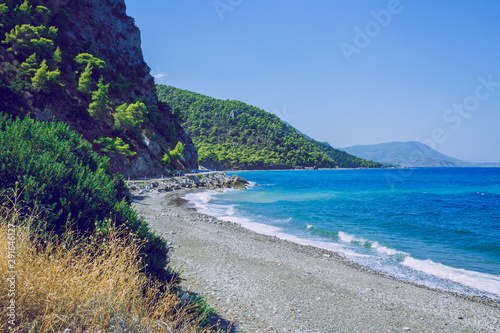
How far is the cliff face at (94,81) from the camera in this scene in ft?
122

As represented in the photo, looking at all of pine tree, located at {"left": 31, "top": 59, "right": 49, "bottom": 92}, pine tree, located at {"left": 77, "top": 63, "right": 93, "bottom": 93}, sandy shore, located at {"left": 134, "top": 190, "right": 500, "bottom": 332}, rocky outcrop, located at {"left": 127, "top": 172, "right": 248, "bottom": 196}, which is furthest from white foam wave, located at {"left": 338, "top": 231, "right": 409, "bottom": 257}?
pine tree, located at {"left": 77, "top": 63, "right": 93, "bottom": 93}

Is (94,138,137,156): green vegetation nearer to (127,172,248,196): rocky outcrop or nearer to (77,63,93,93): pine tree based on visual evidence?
(127,172,248,196): rocky outcrop

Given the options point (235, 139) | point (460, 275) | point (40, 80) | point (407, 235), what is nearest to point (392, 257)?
point (460, 275)

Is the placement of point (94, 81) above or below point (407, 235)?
above

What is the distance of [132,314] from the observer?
12.6 feet

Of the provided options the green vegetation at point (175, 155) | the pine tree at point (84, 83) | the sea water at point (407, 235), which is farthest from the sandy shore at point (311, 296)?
the green vegetation at point (175, 155)

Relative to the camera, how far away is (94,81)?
5147 cm

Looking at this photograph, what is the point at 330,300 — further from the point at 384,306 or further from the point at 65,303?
the point at 65,303

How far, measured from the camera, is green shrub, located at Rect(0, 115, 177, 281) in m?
5.55

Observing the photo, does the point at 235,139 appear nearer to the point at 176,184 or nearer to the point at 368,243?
the point at 176,184

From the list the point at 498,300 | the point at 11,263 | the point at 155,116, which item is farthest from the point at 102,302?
the point at 155,116

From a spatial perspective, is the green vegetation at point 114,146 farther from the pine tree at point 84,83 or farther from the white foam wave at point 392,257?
the white foam wave at point 392,257

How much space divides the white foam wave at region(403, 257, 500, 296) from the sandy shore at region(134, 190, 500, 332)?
2.22 meters

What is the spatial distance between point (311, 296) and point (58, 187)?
28.2ft
